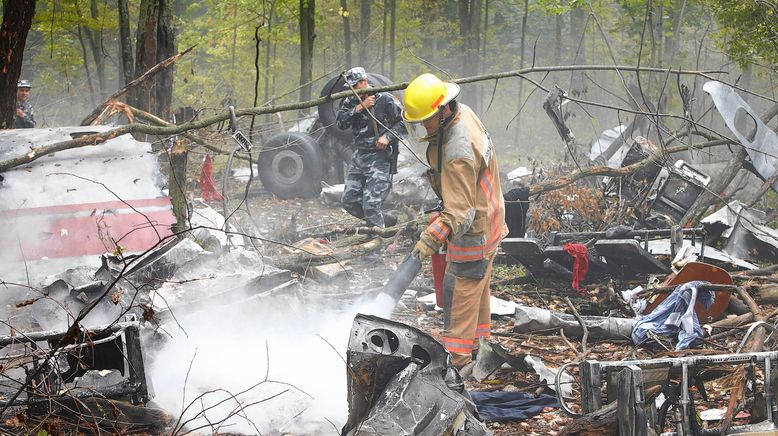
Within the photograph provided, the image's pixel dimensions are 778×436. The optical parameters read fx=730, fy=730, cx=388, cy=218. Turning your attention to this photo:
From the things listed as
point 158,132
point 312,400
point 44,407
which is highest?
point 158,132

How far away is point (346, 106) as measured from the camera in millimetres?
8359

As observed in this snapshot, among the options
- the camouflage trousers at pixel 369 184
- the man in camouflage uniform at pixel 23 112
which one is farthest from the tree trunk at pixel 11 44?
the man in camouflage uniform at pixel 23 112

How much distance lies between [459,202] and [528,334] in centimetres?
164

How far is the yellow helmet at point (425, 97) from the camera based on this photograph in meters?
4.86

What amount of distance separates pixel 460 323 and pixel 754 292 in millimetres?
2861

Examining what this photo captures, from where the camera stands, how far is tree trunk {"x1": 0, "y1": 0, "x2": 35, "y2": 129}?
5.84m

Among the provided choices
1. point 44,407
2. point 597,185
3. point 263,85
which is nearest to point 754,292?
point 597,185

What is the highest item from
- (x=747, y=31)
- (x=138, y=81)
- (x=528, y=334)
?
(x=747, y=31)

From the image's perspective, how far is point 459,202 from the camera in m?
4.73

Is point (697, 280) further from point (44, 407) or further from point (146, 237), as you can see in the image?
point (44, 407)

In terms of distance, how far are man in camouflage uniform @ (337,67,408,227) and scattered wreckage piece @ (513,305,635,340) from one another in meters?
2.66

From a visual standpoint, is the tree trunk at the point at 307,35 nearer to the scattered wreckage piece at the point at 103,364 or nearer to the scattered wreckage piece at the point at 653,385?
the scattered wreckage piece at the point at 103,364

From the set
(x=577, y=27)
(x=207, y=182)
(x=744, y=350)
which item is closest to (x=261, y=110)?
(x=744, y=350)

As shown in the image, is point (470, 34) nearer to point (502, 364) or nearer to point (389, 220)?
point (389, 220)
